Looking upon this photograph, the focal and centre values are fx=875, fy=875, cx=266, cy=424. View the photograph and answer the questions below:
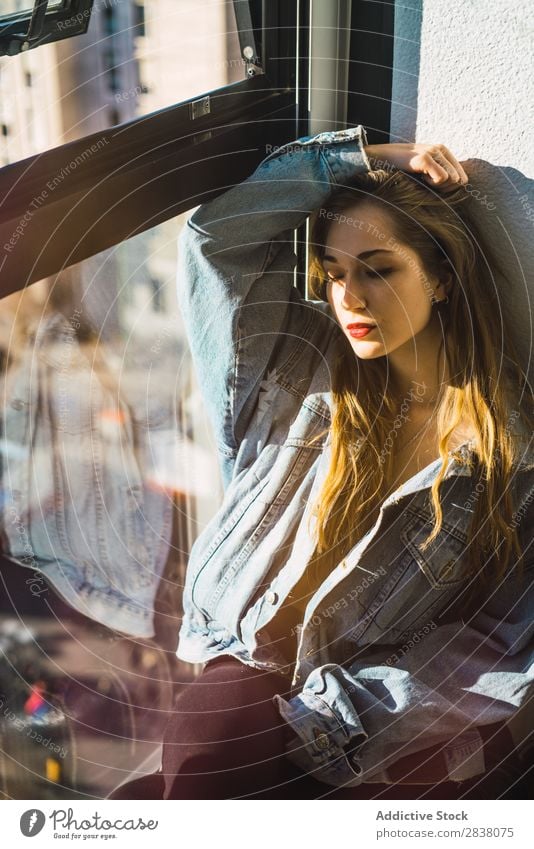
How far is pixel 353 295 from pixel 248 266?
10 centimetres

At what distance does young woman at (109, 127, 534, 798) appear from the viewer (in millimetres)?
723

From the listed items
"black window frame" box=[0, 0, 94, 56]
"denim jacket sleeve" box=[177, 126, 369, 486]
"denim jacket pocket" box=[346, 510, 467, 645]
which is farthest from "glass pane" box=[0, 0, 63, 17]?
"denim jacket pocket" box=[346, 510, 467, 645]

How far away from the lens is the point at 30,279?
670 millimetres

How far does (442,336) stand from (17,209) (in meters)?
0.37

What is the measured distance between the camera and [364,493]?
2.56 feet

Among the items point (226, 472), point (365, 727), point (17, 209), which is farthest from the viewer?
point (226, 472)

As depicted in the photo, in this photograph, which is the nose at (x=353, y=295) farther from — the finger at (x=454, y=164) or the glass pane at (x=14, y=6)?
the glass pane at (x=14, y=6)

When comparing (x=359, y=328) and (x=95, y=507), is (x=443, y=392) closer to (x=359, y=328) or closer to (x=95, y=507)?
(x=359, y=328)

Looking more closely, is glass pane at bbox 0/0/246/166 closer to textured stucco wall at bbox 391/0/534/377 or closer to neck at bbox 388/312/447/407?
textured stucco wall at bbox 391/0/534/377

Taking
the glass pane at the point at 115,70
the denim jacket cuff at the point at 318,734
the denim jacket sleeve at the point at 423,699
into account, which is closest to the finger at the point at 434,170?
the glass pane at the point at 115,70

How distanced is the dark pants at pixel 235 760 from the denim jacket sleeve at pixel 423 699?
13 mm

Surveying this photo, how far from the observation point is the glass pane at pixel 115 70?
72 cm

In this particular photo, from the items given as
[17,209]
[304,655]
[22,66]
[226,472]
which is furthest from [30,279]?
[304,655]
